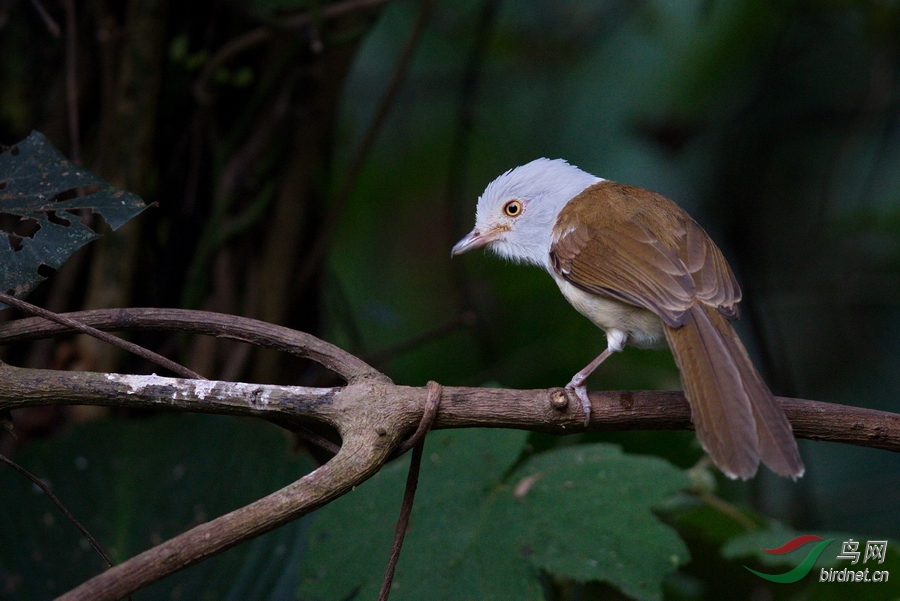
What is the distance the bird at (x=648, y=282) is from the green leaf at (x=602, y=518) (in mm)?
337

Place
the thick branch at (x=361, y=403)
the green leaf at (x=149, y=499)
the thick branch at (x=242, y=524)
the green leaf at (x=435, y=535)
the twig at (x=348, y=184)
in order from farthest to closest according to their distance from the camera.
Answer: the twig at (x=348, y=184)
the green leaf at (x=149, y=499)
the green leaf at (x=435, y=535)
the thick branch at (x=361, y=403)
the thick branch at (x=242, y=524)

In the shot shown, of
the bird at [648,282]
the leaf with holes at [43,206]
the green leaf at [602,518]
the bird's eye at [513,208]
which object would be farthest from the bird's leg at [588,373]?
the leaf with holes at [43,206]

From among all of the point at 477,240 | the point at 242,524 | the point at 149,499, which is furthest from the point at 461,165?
the point at 242,524

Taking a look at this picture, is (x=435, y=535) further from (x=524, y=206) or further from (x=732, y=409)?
(x=524, y=206)

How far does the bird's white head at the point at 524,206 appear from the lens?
285cm

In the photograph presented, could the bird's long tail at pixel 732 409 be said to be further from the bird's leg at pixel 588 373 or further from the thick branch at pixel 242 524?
the thick branch at pixel 242 524

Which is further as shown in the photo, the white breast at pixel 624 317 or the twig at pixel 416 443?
the white breast at pixel 624 317

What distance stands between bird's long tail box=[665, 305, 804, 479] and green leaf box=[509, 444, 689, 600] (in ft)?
1.64

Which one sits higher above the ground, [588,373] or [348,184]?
[348,184]

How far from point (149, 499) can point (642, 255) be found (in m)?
1.75

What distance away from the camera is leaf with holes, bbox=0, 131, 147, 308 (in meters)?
1.71

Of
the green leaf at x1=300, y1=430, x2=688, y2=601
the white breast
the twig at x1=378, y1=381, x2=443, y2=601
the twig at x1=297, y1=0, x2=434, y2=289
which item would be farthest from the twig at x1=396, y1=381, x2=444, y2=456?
the twig at x1=297, y1=0, x2=434, y2=289

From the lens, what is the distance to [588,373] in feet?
7.30

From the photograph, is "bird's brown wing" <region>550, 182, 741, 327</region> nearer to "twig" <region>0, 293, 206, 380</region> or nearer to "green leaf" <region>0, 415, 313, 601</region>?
"green leaf" <region>0, 415, 313, 601</region>
